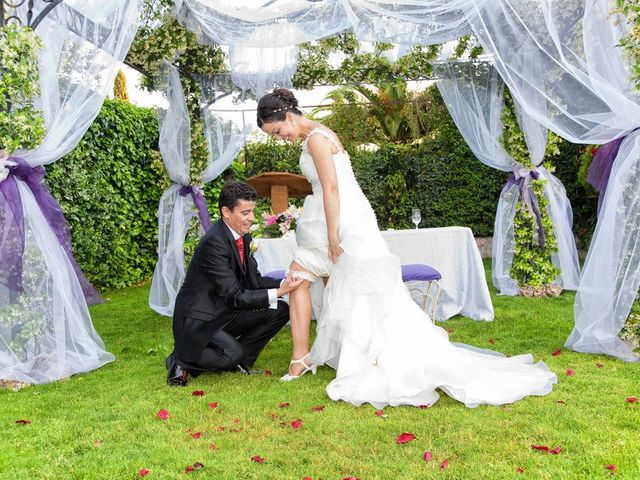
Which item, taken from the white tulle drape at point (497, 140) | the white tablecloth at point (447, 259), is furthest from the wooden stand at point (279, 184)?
the white tulle drape at point (497, 140)

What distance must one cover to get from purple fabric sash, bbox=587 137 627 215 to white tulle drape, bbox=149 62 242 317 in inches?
136

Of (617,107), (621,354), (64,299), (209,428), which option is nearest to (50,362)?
(64,299)

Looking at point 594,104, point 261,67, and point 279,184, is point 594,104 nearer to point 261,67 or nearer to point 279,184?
point 261,67

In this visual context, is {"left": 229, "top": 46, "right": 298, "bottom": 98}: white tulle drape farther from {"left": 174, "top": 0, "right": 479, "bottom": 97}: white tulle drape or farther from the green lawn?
the green lawn

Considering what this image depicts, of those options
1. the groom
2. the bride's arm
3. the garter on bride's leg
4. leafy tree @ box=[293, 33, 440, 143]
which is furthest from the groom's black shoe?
leafy tree @ box=[293, 33, 440, 143]

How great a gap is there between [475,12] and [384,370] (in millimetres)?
2687

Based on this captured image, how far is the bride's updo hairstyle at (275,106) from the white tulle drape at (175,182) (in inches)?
101

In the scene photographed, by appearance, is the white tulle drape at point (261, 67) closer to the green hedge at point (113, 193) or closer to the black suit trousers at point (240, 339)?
the green hedge at point (113, 193)

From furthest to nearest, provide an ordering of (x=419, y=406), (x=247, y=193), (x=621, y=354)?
(x=621, y=354) → (x=247, y=193) → (x=419, y=406)

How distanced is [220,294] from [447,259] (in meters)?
2.58

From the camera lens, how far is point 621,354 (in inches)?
160

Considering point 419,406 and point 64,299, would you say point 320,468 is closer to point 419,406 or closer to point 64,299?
point 419,406

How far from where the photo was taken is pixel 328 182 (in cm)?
375

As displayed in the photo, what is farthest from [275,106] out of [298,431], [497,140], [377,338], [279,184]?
[497,140]
